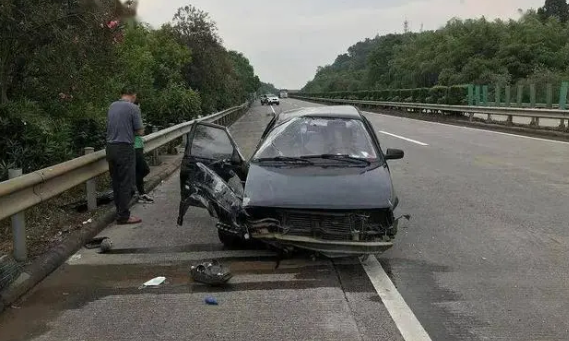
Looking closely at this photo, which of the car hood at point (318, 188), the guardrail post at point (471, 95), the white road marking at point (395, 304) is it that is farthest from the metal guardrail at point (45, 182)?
the guardrail post at point (471, 95)

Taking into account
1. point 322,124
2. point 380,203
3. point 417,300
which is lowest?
point 417,300

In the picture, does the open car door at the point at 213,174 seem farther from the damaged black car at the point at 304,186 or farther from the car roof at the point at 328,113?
the car roof at the point at 328,113

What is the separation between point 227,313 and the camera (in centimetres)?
452

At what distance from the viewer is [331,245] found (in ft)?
17.4

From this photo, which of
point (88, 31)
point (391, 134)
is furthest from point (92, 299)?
point (391, 134)

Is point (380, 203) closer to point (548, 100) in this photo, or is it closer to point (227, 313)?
point (227, 313)

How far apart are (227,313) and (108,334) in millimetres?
877

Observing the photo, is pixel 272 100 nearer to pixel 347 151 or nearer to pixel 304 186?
pixel 347 151

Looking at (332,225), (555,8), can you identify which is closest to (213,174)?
(332,225)

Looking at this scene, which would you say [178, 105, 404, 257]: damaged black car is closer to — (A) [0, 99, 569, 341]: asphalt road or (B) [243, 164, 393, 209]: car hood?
(B) [243, 164, 393, 209]: car hood

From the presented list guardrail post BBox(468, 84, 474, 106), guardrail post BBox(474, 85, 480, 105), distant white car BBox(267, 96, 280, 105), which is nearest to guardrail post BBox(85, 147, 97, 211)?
guardrail post BBox(474, 85, 480, 105)

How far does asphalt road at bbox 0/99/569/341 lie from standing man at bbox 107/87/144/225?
1.63ft

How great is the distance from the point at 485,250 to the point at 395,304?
1.92 metres

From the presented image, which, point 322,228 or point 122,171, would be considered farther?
point 122,171
